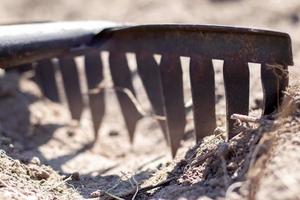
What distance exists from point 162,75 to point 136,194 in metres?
0.99

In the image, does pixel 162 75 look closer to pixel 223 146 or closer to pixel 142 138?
pixel 142 138

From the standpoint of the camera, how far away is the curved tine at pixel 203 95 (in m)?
3.29

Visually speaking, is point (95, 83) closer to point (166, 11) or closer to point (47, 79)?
point (47, 79)

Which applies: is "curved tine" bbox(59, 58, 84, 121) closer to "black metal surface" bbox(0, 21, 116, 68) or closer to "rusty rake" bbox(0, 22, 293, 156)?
"rusty rake" bbox(0, 22, 293, 156)

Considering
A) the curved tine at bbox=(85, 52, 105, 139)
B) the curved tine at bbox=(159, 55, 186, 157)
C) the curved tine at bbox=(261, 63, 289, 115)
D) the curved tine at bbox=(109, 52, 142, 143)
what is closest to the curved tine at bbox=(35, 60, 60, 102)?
the curved tine at bbox=(85, 52, 105, 139)

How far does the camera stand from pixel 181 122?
368 cm

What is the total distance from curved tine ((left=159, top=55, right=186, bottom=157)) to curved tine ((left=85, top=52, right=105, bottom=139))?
0.69m

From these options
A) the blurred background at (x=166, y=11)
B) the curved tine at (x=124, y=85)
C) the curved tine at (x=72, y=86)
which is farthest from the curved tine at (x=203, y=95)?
the blurred background at (x=166, y=11)

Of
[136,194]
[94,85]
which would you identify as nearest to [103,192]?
[136,194]

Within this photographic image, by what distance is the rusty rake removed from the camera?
9.84ft

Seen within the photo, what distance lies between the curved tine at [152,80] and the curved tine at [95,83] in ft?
1.29

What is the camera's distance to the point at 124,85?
412 centimetres

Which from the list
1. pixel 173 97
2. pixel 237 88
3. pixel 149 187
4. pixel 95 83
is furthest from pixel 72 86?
pixel 149 187

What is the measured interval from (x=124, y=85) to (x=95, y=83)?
0.26 meters
